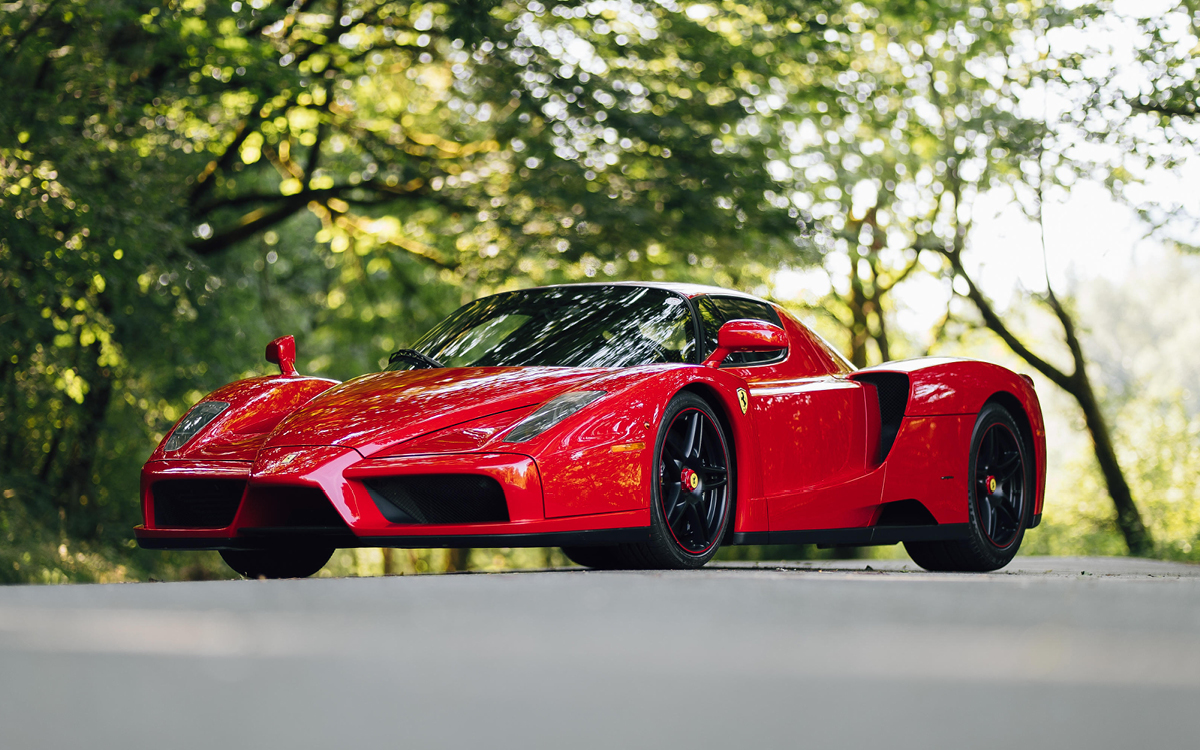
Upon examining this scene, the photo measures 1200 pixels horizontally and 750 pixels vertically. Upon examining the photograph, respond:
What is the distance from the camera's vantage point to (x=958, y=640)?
3.14 metres

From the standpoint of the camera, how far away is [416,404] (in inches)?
209

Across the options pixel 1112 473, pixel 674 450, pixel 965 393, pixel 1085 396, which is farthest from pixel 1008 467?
pixel 1085 396

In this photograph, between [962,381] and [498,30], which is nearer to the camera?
[962,381]

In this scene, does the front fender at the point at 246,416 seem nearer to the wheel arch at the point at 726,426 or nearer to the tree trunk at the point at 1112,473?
the wheel arch at the point at 726,426

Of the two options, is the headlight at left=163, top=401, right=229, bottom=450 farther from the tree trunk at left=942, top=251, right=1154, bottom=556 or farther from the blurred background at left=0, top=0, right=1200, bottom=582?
the tree trunk at left=942, top=251, right=1154, bottom=556

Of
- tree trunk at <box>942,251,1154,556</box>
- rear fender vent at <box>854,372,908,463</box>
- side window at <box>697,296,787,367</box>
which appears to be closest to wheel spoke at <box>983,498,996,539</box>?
rear fender vent at <box>854,372,908,463</box>

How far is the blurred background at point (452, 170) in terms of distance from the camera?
39.5 ft

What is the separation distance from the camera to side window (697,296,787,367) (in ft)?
19.9

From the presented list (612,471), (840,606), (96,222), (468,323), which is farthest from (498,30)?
(840,606)

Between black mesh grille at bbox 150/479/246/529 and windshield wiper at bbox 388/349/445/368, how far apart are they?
3.56 feet

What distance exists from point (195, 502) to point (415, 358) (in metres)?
1.25

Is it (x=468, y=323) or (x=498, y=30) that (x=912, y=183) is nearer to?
(x=498, y=30)

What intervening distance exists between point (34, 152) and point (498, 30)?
4.89 metres

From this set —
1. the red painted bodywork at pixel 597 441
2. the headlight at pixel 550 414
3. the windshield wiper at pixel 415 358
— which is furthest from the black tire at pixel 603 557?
the windshield wiper at pixel 415 358
